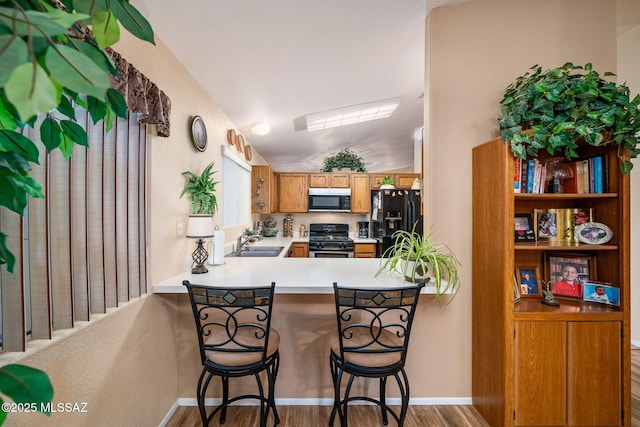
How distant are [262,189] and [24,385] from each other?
397 cm

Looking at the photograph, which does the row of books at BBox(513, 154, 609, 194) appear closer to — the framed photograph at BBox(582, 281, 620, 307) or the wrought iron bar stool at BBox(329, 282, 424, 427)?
the framed photograph at BBox(582, 281, 620, 307)

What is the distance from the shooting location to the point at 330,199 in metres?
4.75

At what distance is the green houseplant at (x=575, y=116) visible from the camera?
4.74ft

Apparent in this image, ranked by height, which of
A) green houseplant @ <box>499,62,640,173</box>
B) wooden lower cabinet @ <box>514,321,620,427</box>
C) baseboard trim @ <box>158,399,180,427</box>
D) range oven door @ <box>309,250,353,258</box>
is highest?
green houseplant @ <box>499,62,640,173</box>

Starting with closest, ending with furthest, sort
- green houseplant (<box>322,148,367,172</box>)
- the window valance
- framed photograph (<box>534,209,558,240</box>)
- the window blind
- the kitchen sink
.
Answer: the window blind, the window valance, framed photograph (<box>534,209,558,240</box>), the kitchen sink, green houseplant (<box>322,148,367,172</box>)

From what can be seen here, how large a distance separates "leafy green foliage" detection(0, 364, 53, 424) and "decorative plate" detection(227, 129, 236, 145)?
111 inches

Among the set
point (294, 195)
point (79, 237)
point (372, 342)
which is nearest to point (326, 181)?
point (294, 195)

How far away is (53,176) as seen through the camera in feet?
3.43

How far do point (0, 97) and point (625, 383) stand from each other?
8.87 ft

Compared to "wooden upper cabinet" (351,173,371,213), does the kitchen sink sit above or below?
below

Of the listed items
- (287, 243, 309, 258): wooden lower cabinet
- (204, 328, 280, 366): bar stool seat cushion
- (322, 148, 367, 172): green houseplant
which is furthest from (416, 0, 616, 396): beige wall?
(322, 148, 367, 172): green houseplant

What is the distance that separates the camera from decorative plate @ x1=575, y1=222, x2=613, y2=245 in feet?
5.21

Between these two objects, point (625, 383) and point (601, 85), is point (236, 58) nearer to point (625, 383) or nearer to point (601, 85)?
point (601, 85)

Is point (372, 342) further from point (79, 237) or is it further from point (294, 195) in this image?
point (294, 195)
